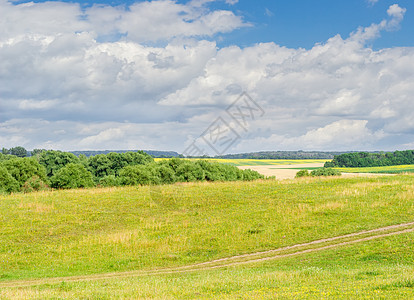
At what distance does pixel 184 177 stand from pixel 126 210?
41301mm

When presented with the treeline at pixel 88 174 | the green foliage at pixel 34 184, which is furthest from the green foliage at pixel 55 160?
the green foliage at pixel 34 184

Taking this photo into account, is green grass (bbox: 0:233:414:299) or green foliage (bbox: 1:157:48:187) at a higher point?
green foliage (bbox: 1:157:48:187)

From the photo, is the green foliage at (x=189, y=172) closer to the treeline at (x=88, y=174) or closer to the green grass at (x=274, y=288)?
the treeline at (x=88, y=174)

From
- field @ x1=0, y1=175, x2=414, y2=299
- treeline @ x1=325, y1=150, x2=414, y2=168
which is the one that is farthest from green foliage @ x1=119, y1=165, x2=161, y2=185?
Result: treeline @ x1=325, y1=150, x2=414, y2=168

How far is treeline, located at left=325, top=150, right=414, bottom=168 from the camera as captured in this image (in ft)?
559

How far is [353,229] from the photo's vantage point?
89.9 ft

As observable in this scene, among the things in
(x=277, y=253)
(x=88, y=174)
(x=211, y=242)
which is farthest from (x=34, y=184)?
(x=277, y=253)

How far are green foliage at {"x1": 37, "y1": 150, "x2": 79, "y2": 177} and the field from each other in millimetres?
59160

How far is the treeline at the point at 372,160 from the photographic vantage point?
170 m

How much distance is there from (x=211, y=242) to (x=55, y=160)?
274 feet

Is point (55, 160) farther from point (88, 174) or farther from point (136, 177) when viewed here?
point (136, 177)

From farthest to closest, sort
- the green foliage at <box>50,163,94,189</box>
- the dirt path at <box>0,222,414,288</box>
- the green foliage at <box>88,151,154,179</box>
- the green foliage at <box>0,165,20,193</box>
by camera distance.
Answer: the green foliage at <box>88,151,154,179</box> → the green foliage at <box>50,163,94,189</box> → the green foliage at <box>0,165,20,193</box> → the dirt path at <box>0,222,414,288</box>

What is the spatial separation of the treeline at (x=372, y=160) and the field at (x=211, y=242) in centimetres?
13289

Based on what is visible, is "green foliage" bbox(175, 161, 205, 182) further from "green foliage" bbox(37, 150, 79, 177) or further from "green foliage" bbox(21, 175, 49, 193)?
"green foliage" bbox(37, 150, 79, 177)
